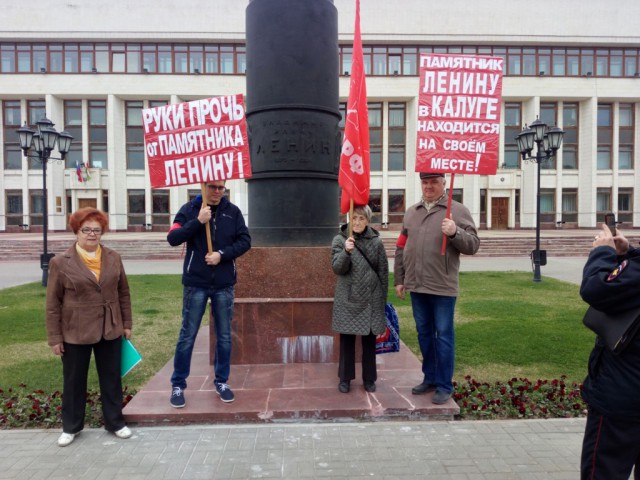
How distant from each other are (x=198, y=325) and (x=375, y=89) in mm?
34732

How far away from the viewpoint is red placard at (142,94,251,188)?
4.04 m

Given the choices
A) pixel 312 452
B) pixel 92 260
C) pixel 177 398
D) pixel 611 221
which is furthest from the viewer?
pixel 177 398

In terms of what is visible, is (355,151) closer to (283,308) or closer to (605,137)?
(283,308)

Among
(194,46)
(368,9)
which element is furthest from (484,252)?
(194,46)

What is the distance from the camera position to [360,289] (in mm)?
4281

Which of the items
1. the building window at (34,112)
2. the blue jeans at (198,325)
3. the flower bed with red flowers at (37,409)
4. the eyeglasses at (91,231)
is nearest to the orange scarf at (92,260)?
the eyeglasses at (91,231)

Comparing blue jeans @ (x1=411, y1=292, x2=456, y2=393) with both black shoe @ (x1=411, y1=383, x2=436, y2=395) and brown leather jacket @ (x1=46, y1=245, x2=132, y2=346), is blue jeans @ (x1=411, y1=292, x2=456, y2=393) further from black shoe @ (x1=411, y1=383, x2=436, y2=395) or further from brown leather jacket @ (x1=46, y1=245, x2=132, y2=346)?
brown leather jacket @ (x1=46, y1=245, x2=132, y2=346)

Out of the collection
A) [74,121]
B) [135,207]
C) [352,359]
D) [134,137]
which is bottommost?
[352,359]

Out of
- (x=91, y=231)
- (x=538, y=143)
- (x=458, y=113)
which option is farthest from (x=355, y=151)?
(x=538, y=143)

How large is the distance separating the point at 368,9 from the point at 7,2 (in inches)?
1093

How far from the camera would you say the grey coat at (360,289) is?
425cm

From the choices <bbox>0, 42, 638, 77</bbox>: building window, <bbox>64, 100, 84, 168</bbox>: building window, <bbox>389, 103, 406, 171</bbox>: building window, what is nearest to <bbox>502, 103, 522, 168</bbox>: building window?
<bbox>0, 42, 638, 77</bbox>: building window

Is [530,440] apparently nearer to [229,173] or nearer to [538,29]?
[229,173]

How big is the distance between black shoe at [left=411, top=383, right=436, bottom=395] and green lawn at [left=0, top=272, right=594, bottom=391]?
2.99ft
